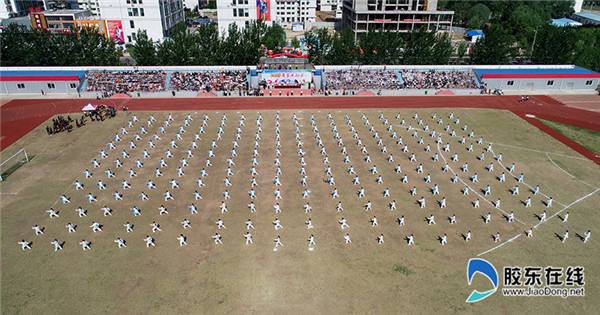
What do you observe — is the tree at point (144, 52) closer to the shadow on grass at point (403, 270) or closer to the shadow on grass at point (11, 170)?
the shadow on grass at point (11, 170)

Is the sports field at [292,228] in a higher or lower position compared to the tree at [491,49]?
lower

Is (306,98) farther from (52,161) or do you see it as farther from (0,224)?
(0,224)

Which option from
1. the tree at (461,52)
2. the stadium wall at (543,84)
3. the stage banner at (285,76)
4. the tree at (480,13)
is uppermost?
the tree at (480,13)

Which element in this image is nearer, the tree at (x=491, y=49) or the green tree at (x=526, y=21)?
the tree at (x=491, y=49)

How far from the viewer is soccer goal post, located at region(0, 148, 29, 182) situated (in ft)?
123

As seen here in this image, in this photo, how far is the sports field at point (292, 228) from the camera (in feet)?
75.8

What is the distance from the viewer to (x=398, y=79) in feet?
220

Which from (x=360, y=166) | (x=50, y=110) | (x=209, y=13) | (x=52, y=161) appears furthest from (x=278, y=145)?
(x=209, y=13)

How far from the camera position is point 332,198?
33.3m

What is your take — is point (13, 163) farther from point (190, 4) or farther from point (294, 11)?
point (190, 4)

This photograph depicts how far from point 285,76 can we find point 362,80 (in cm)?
1377

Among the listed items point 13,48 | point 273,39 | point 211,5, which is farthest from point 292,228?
point 211,5

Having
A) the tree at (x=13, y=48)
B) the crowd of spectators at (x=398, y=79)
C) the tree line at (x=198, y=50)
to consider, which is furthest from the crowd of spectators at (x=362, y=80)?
the tree at (x=13, y=48)

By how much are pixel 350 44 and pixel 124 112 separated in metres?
43.4
